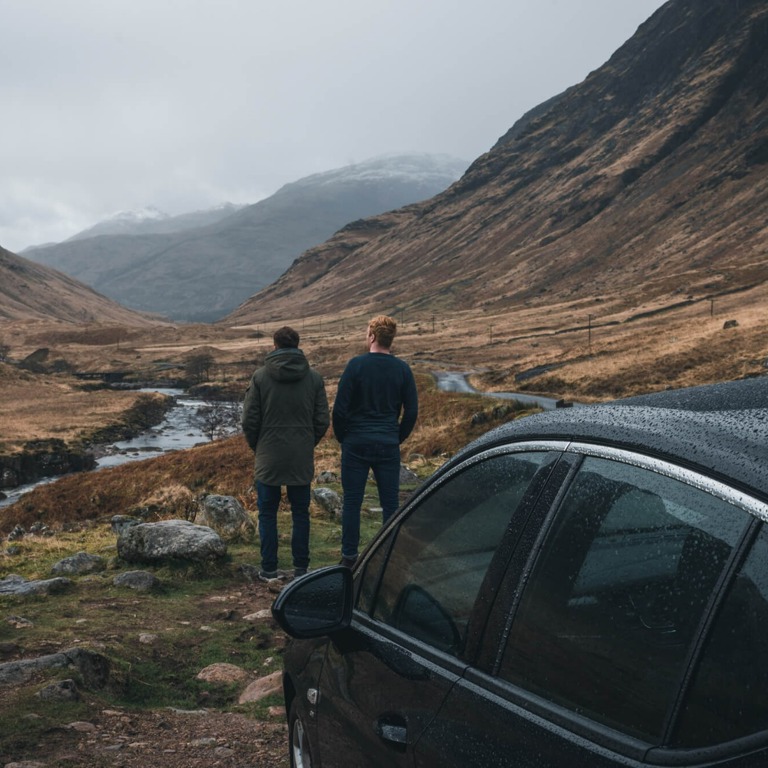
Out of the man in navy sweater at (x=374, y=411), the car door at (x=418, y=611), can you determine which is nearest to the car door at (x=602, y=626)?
the car door at (x=418, y=611)

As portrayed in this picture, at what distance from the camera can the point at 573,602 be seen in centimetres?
193

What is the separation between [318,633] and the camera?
276cm

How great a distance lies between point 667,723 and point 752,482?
49cm

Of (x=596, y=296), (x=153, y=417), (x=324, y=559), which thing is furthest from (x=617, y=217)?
(x=324, y=559)

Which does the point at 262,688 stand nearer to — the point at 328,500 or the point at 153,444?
the point at 328,500

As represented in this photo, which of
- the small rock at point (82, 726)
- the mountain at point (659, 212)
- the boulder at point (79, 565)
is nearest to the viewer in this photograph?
the small rock at point (82, 726)

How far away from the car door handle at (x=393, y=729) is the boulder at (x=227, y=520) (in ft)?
29.1

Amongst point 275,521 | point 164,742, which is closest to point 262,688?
point 164,742

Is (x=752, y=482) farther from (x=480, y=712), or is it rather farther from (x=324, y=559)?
(x=324, y=559)

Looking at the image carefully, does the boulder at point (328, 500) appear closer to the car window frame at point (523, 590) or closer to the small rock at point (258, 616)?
the small rock at point (258, 616)

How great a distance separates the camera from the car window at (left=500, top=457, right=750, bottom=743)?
1.62m

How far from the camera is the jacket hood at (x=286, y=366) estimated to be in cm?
828

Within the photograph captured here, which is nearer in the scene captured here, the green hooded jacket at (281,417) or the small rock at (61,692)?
the small rock at (61,692)

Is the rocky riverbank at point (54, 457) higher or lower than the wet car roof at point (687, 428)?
lower
